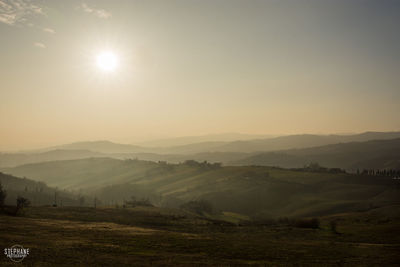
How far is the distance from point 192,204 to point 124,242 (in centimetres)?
11322

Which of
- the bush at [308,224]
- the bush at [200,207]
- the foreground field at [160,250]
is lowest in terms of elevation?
the bush at [200,207]

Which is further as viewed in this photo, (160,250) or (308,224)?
(308,224)

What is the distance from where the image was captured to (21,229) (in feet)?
176

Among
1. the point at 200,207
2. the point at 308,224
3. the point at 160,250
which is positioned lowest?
the point at 200,207

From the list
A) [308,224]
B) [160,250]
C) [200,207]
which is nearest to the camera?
[160,250]

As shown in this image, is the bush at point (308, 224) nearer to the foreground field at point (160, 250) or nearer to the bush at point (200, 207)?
the foreground field at point (160, 250)

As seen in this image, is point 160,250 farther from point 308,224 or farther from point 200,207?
point 200,207

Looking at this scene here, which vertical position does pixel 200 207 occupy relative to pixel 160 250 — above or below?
below

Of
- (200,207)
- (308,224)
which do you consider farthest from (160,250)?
(200,207)

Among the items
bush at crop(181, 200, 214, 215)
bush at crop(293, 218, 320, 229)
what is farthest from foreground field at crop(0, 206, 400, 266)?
bush at crop(181, 200, 214, 215)

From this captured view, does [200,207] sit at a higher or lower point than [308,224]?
lower

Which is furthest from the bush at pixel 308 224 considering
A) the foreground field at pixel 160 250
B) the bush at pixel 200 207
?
the bush at pixel 200 207

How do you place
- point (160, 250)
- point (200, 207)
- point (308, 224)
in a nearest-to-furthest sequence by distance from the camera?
point (160, 250) < point (308, 224) < point (200, 207)

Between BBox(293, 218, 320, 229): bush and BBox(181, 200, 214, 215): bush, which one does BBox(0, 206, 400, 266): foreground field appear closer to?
BBox(293, 218, 320, 229): bush
